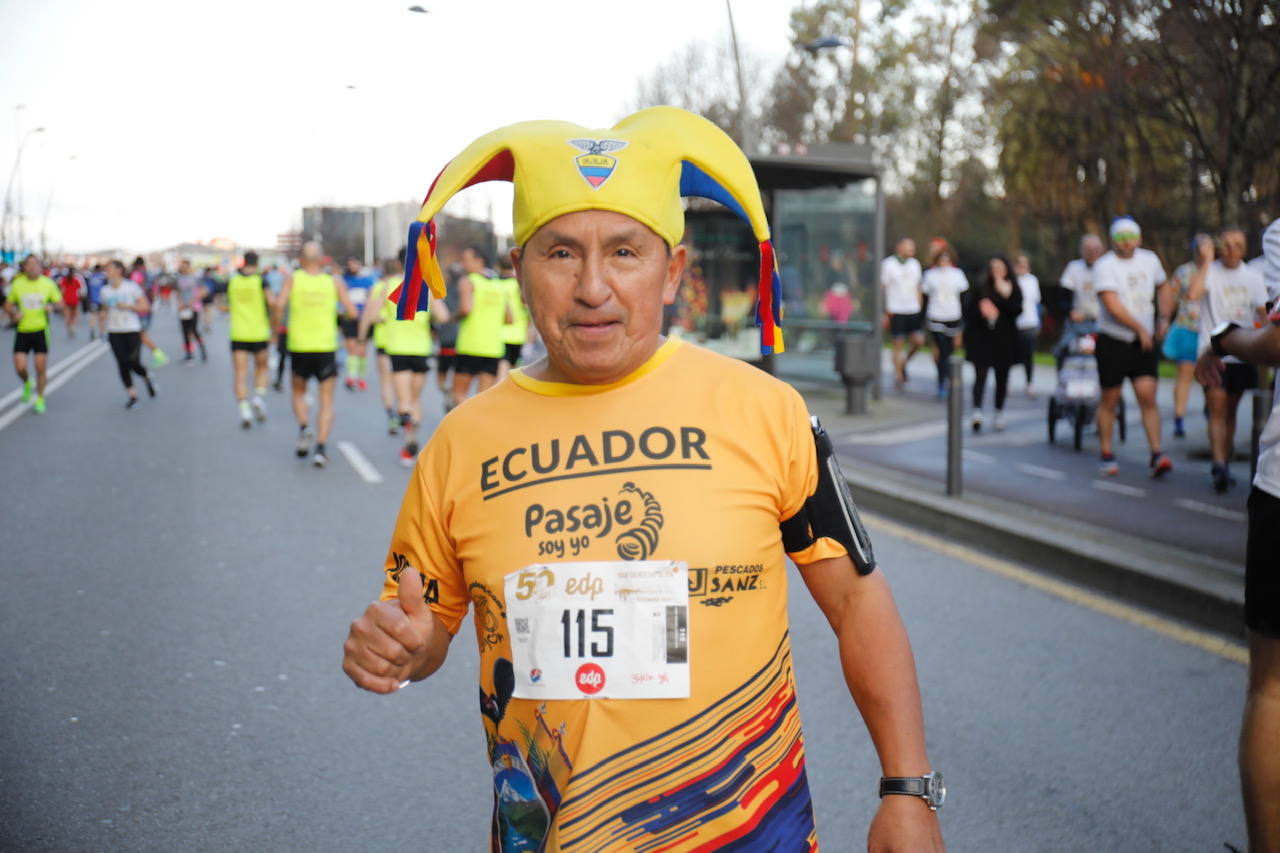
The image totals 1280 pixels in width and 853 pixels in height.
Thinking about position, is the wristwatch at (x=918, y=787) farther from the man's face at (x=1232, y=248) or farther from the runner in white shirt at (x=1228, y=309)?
the man's face at (x=1232, y=248)

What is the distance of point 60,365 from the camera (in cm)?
2439

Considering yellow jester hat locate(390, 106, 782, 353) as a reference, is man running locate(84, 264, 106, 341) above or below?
below

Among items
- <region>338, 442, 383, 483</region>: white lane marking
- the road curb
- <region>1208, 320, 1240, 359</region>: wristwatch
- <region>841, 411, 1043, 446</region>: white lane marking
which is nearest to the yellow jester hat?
<region>1208, 320, 1240, 359</region>: wristwatch

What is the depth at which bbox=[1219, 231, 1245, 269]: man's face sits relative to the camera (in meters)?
8.73

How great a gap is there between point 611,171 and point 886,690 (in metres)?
0.85

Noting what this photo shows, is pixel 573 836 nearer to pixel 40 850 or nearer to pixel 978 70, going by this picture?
pixel 40 850

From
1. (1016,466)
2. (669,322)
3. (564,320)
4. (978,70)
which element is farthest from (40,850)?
(978,70)

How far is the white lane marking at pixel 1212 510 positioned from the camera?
796 centimetres

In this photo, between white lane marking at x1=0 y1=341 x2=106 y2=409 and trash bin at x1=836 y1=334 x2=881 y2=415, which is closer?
trash bin at x1=836 y1=334 x2=881 y2=415

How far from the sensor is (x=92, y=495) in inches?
380

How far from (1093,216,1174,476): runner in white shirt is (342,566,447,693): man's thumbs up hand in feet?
27.8

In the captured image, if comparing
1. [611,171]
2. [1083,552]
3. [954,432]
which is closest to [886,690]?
[611,171]

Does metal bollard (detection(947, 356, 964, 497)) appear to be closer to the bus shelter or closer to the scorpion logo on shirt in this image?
the bus shelter

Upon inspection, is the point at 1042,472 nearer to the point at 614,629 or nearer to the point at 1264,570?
the point at 1264,570
